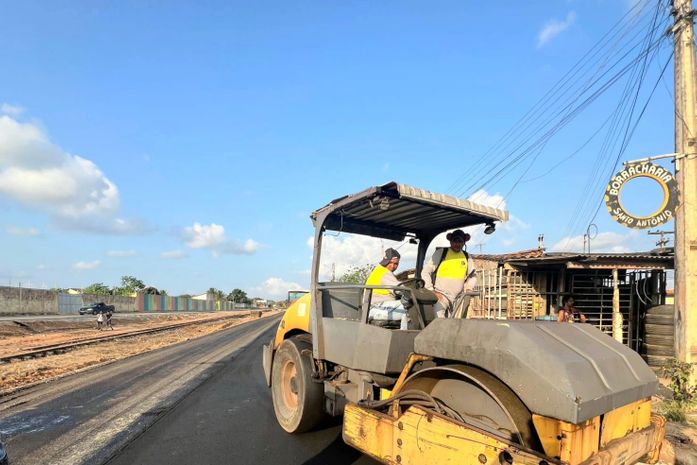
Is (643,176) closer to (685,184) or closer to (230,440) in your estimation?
(685,184)

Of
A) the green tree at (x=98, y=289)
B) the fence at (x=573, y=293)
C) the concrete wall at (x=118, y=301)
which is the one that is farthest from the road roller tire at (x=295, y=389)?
the green tree at (x=98, y=289)

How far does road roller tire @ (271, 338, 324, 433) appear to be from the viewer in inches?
195

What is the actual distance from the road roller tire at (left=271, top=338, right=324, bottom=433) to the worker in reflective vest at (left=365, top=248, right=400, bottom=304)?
1139 millimetres

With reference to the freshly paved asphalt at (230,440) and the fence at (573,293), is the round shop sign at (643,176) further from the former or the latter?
the fence at (573,293)

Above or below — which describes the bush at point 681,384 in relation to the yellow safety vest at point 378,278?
below

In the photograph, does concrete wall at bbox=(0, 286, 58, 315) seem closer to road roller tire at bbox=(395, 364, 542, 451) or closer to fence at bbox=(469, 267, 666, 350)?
fence at bbox=(469, 267, 666, 350)

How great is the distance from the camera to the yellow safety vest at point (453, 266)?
465 centimetres

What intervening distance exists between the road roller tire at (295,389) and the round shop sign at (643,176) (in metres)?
5.85

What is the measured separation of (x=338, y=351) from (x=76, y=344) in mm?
17226

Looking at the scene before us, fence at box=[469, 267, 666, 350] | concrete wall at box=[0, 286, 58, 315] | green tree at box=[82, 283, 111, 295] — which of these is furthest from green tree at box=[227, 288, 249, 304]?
fence at box=[469, 267, 666, 350]

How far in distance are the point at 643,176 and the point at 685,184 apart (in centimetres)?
58

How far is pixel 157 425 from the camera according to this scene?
5812 millimetres

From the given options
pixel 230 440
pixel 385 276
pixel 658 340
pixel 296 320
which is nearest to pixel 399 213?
pixel 385 276

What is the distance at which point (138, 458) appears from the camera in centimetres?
464
